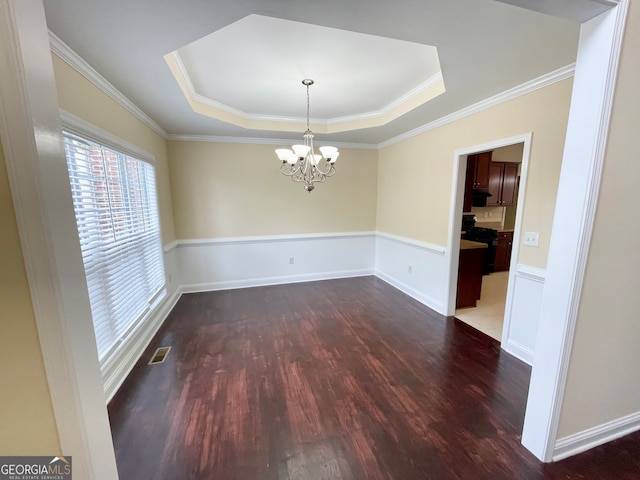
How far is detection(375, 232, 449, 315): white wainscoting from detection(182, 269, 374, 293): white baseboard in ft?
1.75

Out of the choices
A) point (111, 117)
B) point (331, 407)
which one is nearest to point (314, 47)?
point (111, 117)

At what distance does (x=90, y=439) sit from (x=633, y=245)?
261 centimetres

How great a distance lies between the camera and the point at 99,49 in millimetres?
1663

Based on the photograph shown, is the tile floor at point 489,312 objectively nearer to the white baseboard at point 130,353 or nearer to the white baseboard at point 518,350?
the white baseboard at point 518,350

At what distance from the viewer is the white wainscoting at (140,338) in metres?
2.02

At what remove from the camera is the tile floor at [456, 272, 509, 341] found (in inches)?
121

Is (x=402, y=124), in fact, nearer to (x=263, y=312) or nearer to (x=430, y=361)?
(x=430, y=361)

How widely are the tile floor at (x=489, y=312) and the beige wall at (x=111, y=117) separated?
4.16 metres

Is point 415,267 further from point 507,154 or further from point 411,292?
point 507,154

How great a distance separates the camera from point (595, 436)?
5.25ft

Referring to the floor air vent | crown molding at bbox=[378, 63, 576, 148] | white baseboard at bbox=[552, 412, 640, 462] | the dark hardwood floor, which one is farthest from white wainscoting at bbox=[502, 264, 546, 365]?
the floor air vent

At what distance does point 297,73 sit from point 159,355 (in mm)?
3048

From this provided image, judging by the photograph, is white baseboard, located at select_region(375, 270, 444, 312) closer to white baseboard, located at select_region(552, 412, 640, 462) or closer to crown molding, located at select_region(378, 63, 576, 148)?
white baseboard, located at select_region(552, 412, 640, 462)

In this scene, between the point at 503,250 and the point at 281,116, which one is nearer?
the point at 281,116
